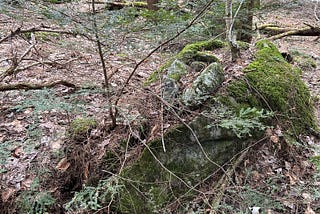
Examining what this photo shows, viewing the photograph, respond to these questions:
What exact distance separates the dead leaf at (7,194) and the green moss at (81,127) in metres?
0.79

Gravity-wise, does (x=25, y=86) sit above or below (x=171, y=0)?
below

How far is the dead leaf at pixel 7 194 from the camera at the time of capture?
292 centimetres

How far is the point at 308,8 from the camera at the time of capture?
11.9 meters

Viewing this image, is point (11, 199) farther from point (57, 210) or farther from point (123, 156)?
point (123, 156)

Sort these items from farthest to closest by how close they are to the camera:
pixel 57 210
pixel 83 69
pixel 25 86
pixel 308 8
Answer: pixel 308 8
pixel 83 69
pixel 25 86
pixel 57 210

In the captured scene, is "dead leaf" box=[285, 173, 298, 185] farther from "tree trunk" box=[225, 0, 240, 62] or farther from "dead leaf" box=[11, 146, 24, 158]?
"dead leaf" box=[11, 146, 24, 158]

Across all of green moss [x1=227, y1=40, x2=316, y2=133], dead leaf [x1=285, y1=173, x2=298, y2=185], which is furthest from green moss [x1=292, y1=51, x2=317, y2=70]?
dead leaf [x1=285, y1=173, x2=298, y2=185]

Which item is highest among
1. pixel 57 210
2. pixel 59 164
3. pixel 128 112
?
pixel 128 112

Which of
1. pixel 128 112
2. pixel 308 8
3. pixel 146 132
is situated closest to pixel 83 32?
pixel 128 112

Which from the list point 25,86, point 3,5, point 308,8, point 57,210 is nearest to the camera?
point 3,5

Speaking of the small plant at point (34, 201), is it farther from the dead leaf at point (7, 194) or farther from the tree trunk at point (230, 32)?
the tree trunk at point (230, 32)

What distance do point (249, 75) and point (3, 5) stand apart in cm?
269

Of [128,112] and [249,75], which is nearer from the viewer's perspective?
[128,112]

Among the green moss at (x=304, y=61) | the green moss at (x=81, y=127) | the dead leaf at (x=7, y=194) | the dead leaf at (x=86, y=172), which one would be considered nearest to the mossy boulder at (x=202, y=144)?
the dead leaf at (x=86, y=172)
